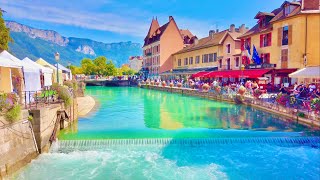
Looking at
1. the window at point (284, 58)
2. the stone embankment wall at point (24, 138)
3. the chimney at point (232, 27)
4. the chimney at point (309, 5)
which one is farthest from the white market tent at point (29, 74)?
the chimney at point (232, 27)

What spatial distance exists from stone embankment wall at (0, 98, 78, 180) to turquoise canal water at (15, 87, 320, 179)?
1.41 feet

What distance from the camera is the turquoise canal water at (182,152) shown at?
421 inches

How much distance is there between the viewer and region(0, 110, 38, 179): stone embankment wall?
32.1 feet

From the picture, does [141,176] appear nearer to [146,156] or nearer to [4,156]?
[146,156]

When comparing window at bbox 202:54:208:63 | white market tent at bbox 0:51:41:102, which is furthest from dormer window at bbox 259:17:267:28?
white market tent at bbox 0:51:41:102

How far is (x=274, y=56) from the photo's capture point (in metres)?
33.1

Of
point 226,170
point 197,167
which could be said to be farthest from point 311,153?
point 197,167

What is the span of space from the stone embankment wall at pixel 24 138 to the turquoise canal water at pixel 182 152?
1.41 ft

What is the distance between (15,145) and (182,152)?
684cm

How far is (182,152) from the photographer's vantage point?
12.8m

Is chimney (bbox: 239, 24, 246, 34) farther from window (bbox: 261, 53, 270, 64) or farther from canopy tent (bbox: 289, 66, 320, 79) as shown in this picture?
canopy tent (bbox: 289, 66, 320, 79)

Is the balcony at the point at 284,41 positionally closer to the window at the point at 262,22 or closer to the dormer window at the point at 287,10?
the dormer window at the point at 287,10

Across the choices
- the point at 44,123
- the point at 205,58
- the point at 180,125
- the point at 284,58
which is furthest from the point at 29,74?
the point at 205,58

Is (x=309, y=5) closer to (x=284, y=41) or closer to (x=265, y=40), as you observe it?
(x=284, y=41)
